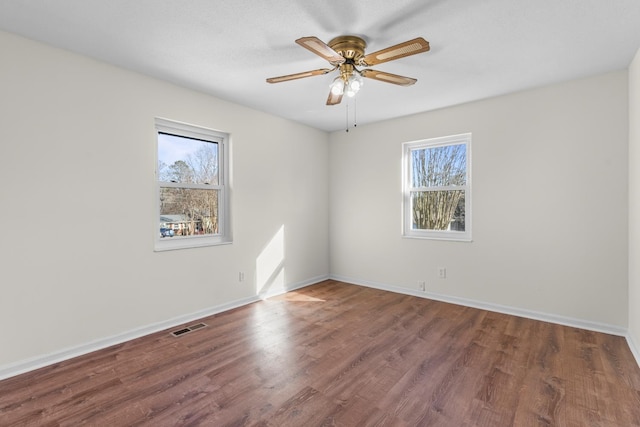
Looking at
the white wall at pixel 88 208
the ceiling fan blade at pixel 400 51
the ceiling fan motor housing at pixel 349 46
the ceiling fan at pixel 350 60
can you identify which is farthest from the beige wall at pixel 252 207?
the ceiling fan blade at pixel 400 51

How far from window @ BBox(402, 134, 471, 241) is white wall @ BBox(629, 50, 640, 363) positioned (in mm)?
1431

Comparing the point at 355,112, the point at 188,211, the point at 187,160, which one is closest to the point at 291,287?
the point at 188,211

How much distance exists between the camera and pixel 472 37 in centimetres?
231

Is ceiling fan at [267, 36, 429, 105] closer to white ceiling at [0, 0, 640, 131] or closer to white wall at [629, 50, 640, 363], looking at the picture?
white ceiling at [0, 0, 640, 131]

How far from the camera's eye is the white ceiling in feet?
6.46

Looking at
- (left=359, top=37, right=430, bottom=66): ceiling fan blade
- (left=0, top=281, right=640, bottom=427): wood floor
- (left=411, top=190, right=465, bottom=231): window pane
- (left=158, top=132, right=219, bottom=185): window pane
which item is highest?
(left=359, top=37, right=430, bottom=66): ceiling fan blade

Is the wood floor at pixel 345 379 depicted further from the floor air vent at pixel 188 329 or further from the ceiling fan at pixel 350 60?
the ceiling fan at pixel 350 60

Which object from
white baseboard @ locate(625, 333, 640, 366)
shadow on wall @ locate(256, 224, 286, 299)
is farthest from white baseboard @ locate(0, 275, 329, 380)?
white baseboard @ locate(625, 333, 640, 366)

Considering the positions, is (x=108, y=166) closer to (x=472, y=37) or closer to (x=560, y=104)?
(x=472, y=37)

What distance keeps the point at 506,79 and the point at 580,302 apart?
2353 mm

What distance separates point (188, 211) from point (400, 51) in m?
2.69

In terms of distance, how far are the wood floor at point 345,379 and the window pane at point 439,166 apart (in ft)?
5.83

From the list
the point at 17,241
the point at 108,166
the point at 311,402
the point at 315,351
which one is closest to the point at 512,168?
the point at 315,351

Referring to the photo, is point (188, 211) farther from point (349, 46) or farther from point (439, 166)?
point (439, 166)
